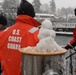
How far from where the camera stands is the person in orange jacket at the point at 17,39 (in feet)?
13.5

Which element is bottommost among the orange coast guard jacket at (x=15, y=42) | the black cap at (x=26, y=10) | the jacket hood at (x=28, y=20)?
the orange coast guard jacket at (x=15, y=42)

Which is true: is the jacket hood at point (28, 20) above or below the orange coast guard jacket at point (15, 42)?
above

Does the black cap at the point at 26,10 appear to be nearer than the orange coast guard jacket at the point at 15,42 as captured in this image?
No

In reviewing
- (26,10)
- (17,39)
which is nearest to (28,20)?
(26,10)

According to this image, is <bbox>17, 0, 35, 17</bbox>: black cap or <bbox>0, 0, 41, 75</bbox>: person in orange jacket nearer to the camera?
<bbox>0, 0, 41, 75</bbox>: person in orange jacket

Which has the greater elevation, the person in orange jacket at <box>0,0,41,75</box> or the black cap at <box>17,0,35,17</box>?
the black cap at <box>17,0,35,17</box>

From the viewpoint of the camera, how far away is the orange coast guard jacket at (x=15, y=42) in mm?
4103

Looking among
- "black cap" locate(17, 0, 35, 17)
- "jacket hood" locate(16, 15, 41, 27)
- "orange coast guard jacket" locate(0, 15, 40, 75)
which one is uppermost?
"black cap" locate(17, 0, 35, 17)

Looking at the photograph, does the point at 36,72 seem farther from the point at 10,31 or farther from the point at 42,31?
the point at 10,31

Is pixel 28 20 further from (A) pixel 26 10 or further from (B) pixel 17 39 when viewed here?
(B) pixel 17 39

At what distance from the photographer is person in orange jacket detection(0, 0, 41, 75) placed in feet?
13.5

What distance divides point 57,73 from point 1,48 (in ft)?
3.76

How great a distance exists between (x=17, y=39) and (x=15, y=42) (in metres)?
0.05

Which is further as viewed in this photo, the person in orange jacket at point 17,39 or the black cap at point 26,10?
the black cap at point 26,10
